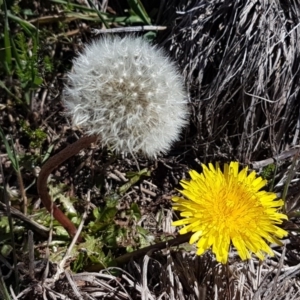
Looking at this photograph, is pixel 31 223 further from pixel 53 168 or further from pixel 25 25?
pixel 25 25

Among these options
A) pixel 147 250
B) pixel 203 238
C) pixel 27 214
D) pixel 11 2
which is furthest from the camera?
pixel 11 2

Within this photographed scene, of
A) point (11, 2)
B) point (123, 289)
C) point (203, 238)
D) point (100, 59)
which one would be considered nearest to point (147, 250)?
point (123, 289)

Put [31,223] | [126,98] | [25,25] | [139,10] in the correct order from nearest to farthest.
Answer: [126,98] → [31,223] → [25,25] → [139,10]

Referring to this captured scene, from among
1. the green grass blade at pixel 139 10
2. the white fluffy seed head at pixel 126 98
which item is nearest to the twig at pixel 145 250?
the white fluffy seed head at pixel 126 98

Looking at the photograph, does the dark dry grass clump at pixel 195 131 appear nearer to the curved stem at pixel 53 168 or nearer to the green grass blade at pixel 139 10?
the green grass blade at pixel 139 10

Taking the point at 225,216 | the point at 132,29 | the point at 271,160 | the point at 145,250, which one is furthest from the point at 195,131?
the point at 225,216

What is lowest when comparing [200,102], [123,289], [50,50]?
[123,289]

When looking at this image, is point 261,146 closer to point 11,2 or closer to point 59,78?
point 59,78
